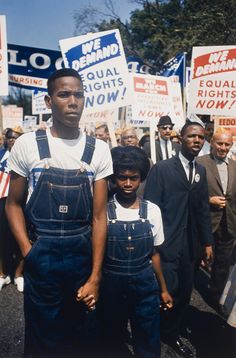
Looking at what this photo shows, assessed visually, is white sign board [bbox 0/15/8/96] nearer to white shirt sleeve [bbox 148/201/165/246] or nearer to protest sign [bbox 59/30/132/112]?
protest sign [bbox 59/30/132/112]

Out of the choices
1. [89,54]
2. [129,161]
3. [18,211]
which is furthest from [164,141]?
[18,211]

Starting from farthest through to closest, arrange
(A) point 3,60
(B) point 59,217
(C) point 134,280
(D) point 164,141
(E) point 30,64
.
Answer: (D) point 164,141 < (E) point 30,64 < (A) point 3,60 < (C) point 134,280 < (B) point 59,217

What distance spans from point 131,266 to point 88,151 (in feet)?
2.79

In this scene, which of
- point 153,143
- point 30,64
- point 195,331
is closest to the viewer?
point 195,331

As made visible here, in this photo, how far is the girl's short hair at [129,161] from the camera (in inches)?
116

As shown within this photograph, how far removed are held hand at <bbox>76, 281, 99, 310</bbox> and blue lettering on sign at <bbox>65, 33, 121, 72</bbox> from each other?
327 cm

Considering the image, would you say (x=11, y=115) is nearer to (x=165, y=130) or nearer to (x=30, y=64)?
(x=30, y=64)

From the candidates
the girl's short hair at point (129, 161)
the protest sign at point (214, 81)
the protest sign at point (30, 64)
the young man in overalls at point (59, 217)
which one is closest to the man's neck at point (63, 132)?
the young man in overalls at point (59, 217)

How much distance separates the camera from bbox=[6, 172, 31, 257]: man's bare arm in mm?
2484

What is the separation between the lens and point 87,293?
8.29ft

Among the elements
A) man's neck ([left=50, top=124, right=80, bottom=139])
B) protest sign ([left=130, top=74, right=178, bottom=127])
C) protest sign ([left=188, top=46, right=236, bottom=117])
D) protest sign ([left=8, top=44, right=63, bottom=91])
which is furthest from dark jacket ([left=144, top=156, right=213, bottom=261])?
protest sign ([left=8, top=44, right=63, bottom=91])

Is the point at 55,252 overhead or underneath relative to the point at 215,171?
underneath

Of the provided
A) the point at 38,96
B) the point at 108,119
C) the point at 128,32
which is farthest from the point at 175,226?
the point at 128,32

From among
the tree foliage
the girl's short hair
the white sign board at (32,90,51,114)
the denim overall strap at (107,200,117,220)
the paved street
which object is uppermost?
the tree foliage
